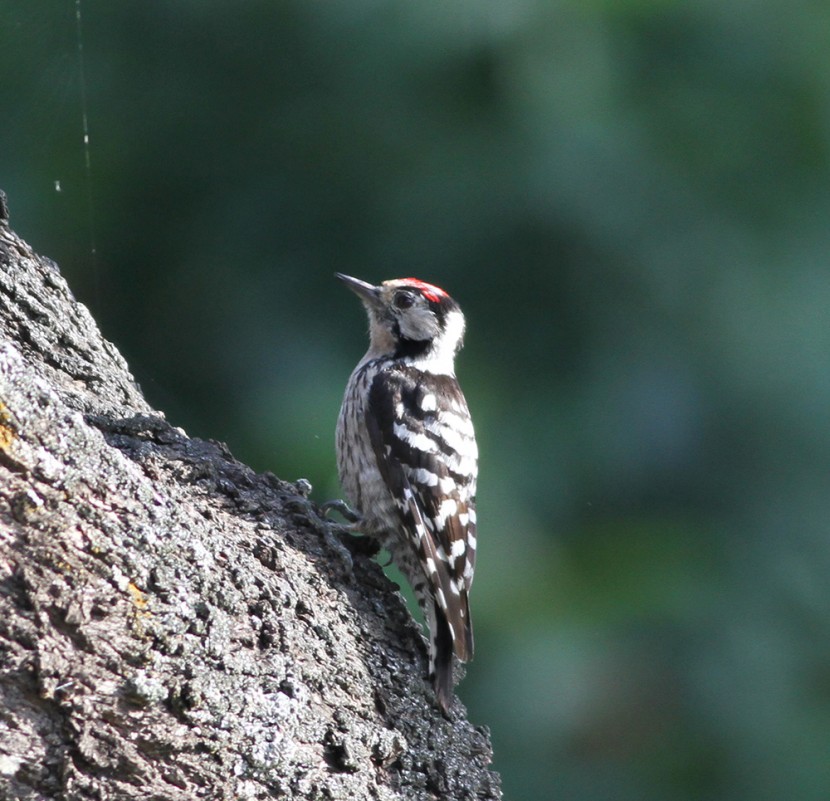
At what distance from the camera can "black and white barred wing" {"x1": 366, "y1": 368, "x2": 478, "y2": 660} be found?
11.1 ft

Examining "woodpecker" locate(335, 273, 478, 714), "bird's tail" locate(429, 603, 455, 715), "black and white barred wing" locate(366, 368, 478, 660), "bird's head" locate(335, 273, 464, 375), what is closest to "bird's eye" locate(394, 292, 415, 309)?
"bird's head" locate(335, 273, 464, 375)

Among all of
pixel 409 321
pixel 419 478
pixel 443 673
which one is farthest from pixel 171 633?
pixel 409 321

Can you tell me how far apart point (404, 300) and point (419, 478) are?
1049mm

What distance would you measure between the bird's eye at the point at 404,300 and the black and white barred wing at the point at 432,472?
47cm

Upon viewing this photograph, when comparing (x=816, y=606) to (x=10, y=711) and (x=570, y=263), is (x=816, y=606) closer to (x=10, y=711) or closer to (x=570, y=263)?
(x=570, y=263)

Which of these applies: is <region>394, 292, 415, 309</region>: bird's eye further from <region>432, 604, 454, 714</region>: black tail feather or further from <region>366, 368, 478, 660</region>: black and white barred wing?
<region>432, 604, 454, 714</region>: black tail feather

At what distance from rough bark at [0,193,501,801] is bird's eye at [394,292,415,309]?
1.72m

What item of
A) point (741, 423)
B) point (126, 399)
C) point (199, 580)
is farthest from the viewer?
point (741, 423)

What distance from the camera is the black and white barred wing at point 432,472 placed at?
3.38 meters

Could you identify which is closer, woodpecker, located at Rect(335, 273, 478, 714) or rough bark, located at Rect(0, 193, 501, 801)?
rough bark, located at Rect(0, 193, 501, 801)

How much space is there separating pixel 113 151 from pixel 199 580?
4104 mm

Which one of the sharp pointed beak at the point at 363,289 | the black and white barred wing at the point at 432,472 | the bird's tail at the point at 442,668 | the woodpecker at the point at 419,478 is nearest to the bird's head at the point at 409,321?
the sharp pointed beak at the point at 363,289

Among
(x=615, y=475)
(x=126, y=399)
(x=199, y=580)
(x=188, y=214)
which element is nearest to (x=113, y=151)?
(x=188, y=214)

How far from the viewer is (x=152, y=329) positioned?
5.79 metres
